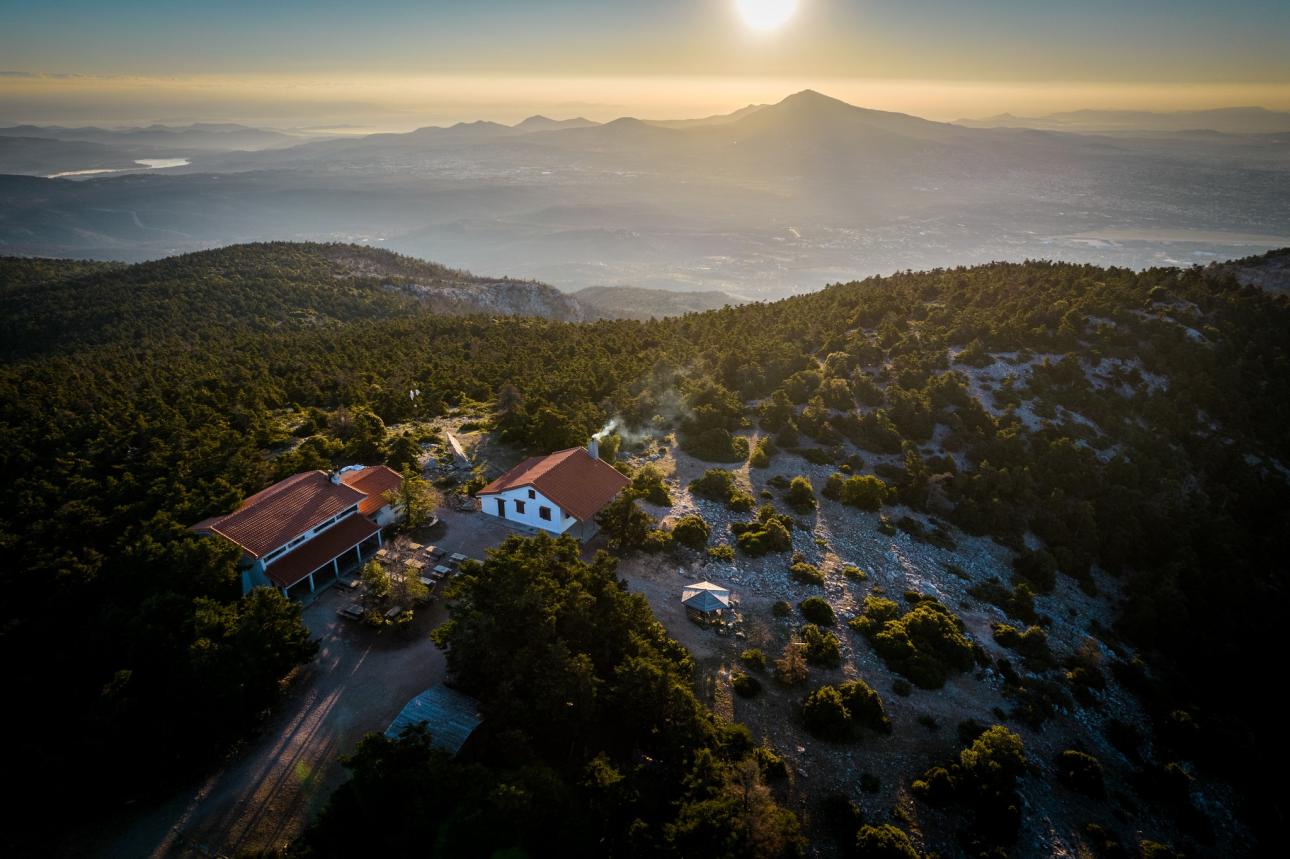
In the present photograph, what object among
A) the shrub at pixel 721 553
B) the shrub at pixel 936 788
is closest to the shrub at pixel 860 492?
the shrub at pixel 721 553

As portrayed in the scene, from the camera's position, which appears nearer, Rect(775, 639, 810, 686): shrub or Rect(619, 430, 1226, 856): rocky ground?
Rect(619, 430, 1226, 856): rocky ground

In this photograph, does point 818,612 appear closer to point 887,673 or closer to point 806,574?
point 806,574

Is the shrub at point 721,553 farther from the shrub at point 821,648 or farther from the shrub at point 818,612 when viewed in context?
the shrub at point 821,648

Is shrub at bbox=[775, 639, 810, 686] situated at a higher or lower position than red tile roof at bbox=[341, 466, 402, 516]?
lower

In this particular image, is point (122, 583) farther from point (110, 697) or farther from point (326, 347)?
point (326, 347)

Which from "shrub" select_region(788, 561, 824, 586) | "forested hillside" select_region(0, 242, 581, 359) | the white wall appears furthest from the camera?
"forested hillside" select_region(0, 242, 581, 359)

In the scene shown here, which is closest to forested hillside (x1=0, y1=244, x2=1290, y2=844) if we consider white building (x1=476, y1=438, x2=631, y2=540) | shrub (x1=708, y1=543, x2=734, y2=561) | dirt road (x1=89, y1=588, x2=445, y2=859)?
dirt road (x1=89, y1=588, x2=445, y2=859)

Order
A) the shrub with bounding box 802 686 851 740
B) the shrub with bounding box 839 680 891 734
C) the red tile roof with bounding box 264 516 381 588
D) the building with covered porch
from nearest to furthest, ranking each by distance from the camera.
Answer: the shrub with bounding box 802 686 851 740 < the shrub with bounding box 839 680 891 734 < the red tile roof with bounding box 264 516 381 588 < the building with covered porch

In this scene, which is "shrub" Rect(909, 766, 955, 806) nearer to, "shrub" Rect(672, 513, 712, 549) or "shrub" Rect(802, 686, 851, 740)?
"shrub" Rect(802, 686, 851, 740)

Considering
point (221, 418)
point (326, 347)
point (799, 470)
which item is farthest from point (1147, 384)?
point (326, 347)
